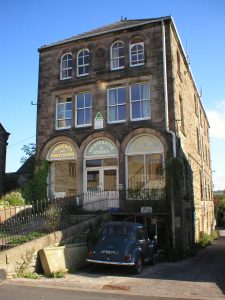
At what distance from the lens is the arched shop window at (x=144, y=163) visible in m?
19.5

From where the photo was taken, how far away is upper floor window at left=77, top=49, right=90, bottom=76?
2244 centimetres

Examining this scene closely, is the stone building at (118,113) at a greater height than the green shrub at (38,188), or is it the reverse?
the stone building at (118,113)

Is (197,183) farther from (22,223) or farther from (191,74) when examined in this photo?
(22,223)

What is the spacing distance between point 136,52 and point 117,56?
1198 millimetres

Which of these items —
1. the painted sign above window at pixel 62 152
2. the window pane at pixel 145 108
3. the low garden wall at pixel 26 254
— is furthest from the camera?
the painted sign above window at pixel 62 152

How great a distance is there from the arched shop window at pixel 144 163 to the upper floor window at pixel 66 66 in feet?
20.8

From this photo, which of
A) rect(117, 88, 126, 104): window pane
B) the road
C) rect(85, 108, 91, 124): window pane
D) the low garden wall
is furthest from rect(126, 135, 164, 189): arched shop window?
the low garden wall

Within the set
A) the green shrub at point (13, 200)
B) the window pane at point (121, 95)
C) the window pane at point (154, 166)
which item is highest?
the window pane at point (121, 95)

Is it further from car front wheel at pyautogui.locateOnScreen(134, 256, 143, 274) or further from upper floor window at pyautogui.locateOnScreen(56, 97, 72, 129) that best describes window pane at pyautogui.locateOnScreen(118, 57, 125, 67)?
car front wheel at pyautogui.locateOnScreen(134, 256, 143, 274)

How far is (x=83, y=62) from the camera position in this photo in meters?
22.7

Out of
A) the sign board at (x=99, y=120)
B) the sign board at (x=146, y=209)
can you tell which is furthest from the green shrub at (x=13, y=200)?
the sign board at (x=146, y=209)

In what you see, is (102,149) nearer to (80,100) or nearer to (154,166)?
(154,166)

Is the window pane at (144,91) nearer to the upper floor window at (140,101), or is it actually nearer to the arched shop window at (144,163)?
the upper floor window at (140,101)

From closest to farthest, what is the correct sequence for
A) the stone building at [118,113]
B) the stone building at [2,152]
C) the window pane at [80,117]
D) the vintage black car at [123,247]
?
the vintage black car at [123,247] < the stone building at [118,113] < the window pane at [80,117] < the stone building at [2,152]
